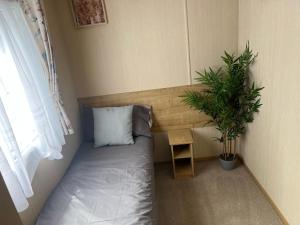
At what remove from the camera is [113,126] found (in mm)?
2402

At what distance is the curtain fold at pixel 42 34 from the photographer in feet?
5.59

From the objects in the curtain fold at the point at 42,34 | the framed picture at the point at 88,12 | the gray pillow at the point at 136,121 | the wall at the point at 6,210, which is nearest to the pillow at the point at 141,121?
the gray pillow at the point at 136,121

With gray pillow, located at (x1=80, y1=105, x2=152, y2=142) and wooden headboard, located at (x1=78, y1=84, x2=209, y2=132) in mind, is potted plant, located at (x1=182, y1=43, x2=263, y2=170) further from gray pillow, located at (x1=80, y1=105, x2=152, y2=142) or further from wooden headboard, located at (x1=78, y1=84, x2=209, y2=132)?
gray pillow, located at (x1=80, y1=105, x2=152, y2=142)

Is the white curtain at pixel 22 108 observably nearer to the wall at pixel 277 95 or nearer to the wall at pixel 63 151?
the wall at pixel 63 151

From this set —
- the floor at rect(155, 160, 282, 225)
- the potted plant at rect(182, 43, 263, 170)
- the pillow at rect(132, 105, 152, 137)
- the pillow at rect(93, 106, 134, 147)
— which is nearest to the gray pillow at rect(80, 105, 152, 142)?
the pillow at rect(132, 105, 152, 137)

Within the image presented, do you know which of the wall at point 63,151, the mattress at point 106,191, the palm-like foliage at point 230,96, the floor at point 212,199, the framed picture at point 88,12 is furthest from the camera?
the framed picture at point 88,12

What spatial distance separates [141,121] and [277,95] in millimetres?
1366

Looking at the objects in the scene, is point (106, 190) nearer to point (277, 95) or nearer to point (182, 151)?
point (182, 151)

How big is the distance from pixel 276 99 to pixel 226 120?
608 mm

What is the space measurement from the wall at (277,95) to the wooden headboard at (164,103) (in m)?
0.71

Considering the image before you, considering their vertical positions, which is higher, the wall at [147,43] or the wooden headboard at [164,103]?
the wall at [147,43]

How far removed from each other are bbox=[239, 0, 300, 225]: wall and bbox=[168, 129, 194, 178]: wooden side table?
2.17ft

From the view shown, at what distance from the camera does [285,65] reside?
1583mm

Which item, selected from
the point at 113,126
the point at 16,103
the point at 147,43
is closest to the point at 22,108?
the point at 16,103
